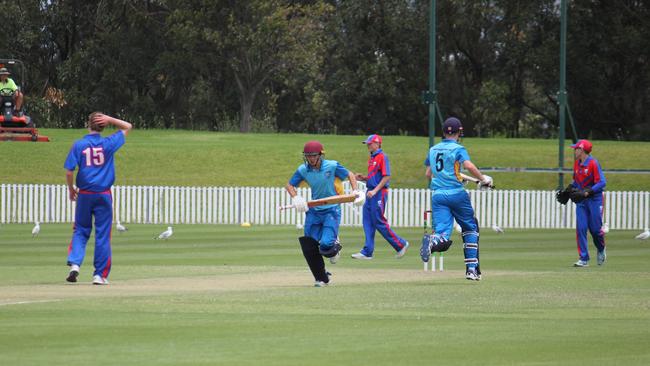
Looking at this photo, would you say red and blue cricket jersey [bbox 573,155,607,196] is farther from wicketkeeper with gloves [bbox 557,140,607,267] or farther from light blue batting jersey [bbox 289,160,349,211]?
light blue batting jersey [bbox 289,160,349,211]

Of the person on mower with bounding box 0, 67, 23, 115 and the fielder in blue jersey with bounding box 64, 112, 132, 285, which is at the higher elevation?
the person on mower with bounding box 0, 67, 23, 115

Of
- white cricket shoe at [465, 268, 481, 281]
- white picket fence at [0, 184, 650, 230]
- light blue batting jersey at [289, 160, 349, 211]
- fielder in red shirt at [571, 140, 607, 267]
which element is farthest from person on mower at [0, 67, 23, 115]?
white cricket shoe at [465, 268, 481, 281]

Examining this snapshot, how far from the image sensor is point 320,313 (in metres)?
13.0

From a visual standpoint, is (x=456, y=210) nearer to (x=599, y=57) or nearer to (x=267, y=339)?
(x=267, y=339)

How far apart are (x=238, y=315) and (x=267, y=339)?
186cm

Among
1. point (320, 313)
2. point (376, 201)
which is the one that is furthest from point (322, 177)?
point (376, 201)

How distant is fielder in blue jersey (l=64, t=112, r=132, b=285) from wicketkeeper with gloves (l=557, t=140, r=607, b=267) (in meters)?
8.00

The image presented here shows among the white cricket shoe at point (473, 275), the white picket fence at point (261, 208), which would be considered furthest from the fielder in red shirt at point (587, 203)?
the white picket fence at point (261, 208)

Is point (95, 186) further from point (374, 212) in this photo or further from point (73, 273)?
point (374, 212)

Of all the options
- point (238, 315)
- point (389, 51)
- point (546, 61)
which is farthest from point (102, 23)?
point (238, 315)

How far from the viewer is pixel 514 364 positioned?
959 centimetres

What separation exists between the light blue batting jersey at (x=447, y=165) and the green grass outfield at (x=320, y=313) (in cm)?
123

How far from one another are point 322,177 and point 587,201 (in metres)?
6.34

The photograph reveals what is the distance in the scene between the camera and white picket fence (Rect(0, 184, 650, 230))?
3694 centimetres
